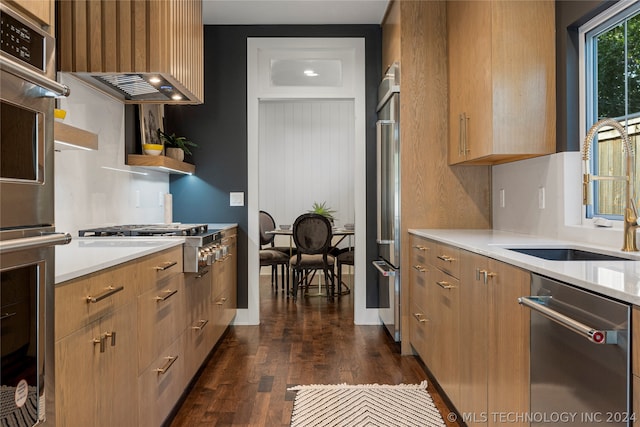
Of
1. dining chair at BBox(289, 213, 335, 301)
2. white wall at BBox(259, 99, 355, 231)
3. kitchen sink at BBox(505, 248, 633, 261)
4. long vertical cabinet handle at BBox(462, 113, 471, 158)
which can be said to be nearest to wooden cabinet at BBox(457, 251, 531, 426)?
kitchen sink at BBox(505, 248, 633, 261)

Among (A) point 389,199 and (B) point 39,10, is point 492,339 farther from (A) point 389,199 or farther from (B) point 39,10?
(A) point 389,199

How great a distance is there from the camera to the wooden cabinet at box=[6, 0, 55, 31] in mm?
1101

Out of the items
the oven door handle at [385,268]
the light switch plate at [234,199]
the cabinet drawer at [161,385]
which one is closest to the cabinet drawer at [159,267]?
the cabinet drawer at [161,385]

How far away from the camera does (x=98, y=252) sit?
181 centimetres

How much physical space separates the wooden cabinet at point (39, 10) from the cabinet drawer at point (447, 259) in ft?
5.97

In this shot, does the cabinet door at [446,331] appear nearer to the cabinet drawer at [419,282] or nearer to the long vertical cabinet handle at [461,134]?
the cabinet drawer at [419,282]

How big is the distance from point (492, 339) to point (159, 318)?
1372 mm

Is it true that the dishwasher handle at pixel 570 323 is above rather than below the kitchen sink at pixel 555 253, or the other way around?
below

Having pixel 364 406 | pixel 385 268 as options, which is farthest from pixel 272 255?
pixel 364 406

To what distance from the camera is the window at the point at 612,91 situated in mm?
2127

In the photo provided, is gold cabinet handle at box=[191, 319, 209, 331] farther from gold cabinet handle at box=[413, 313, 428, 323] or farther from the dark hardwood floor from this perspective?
gold cabinet handle at box=[413, 313, 428, 323]

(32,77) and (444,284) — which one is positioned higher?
(32,77)

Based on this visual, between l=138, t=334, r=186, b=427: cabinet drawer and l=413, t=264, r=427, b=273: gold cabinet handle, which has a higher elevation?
l=413, t=264, r=427, b=273: gold cabinet handle

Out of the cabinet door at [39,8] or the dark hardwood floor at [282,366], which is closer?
the cabinet door at [39,8]
